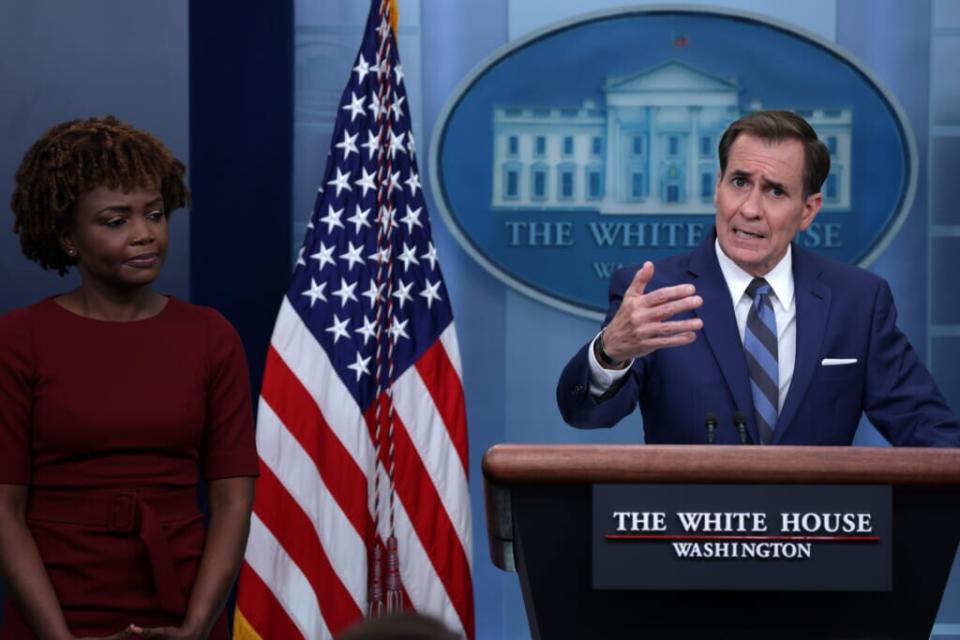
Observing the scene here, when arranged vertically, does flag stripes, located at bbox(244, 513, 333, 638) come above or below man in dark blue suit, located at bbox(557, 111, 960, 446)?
below

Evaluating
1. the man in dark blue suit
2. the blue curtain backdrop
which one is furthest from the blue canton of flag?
the man in dark blue suit

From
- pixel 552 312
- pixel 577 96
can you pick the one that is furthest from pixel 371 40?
pixel 552 312

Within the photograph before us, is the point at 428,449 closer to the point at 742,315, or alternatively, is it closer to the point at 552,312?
the point at 552,312

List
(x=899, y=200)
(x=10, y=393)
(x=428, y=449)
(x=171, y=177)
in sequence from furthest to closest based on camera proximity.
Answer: (x=899, y=200)
(x=428, y=449)
(x=171, y=177)
(x=10, y=393)

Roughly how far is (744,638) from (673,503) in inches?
7.7

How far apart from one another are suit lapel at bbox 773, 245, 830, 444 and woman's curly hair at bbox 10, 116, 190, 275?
1032mm

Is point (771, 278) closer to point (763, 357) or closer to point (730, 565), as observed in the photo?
point (763, 357)

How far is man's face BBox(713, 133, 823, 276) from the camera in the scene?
2416 mm

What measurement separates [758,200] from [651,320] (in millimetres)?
659

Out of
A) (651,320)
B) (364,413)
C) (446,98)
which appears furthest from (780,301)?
(446,98)

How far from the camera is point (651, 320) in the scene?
184 cm

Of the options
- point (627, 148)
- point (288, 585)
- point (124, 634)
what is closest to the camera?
point (124, 634)

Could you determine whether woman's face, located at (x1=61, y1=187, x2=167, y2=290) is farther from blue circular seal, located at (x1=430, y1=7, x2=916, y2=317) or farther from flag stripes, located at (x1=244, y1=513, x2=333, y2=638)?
blue circular seal, located at (x1=430, y1=7, x2=916, y2=317)

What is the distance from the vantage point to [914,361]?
2.35m
